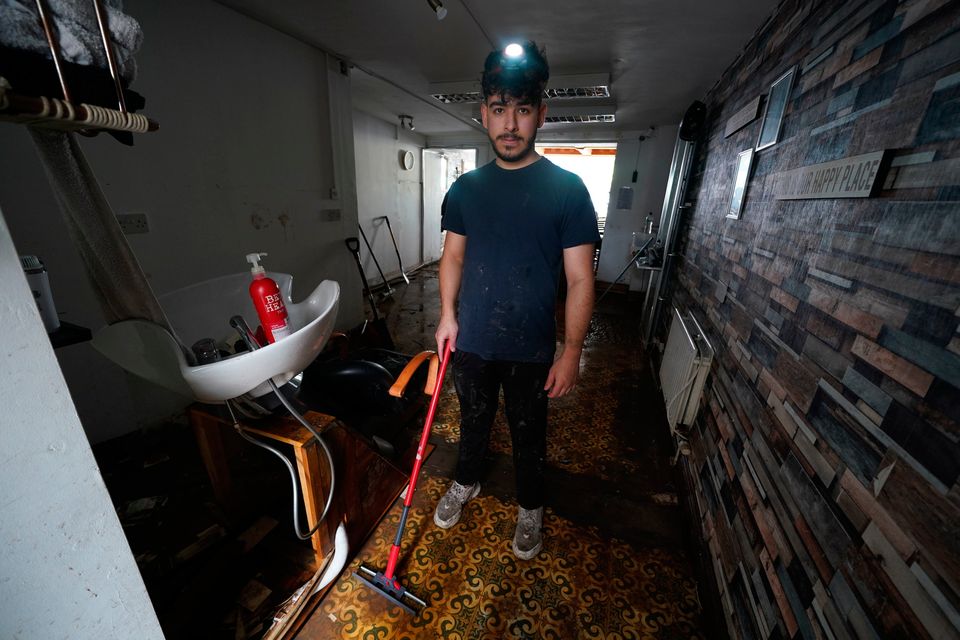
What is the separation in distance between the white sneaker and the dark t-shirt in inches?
28.3

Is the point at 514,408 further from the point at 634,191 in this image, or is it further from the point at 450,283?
the point at 634,191

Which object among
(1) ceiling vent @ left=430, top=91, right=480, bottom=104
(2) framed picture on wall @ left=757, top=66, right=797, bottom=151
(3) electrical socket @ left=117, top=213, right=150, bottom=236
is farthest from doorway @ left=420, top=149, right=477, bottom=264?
(2) framed picture on wall @ left=757, top=66, right=797, bottom=151

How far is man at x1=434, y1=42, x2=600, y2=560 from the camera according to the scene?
1.14m

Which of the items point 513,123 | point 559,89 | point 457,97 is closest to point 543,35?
point 559,89

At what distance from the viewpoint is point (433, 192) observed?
666 centimetres

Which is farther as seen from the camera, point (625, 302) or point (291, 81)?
point (625, 302)

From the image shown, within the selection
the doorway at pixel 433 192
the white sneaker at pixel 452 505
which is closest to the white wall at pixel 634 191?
the doorway at pixel 433 192

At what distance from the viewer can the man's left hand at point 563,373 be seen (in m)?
1.22

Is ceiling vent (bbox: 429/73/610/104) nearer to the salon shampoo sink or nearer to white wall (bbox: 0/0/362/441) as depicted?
white wall (bbox: 0/0/362/441)

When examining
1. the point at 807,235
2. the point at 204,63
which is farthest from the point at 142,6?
the point at 807,235

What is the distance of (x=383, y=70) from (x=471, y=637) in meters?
3.86

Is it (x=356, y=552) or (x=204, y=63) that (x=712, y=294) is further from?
(x=204, y=63)

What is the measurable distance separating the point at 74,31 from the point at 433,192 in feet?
21.4

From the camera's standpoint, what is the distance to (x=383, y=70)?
3002 mm
